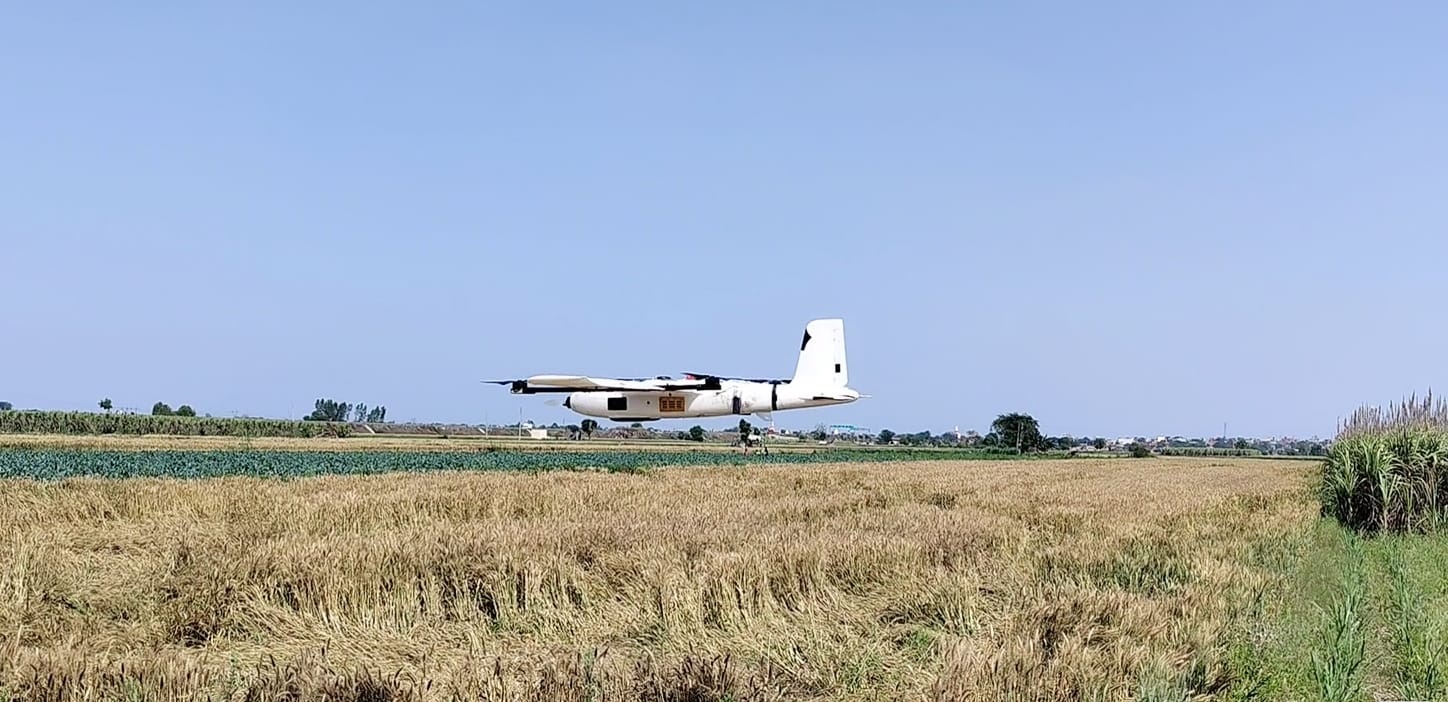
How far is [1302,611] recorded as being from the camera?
799 cm

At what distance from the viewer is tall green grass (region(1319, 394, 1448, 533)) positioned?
655 inches

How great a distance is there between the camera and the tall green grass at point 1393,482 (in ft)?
54.5

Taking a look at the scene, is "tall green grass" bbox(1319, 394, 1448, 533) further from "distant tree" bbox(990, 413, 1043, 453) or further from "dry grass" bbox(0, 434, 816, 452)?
"distant tree" bbox(990, 413, 1043, 453)

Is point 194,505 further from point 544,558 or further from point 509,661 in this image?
point 509,661

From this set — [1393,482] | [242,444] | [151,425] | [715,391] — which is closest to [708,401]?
[715,391]

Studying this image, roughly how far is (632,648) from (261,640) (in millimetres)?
2500

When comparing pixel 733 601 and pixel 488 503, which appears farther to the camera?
pixel 488 503

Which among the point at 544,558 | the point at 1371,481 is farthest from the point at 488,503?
the point at 1371,481

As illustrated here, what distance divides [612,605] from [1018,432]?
124105 millimetres

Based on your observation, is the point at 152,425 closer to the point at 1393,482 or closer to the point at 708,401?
the point at 708,401

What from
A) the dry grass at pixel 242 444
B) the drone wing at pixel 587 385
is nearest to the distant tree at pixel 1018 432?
the dry grass at pixel 242 444

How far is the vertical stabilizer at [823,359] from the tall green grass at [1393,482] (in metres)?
24.9

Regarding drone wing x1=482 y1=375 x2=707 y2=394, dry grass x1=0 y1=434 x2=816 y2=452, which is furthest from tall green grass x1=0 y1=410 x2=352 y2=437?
drone wing x1=482 y1=375 x2=707 y2=394

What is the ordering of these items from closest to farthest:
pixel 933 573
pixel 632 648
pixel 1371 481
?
pixel 632 648 → pixel 933 573 → pixel 1371 481
